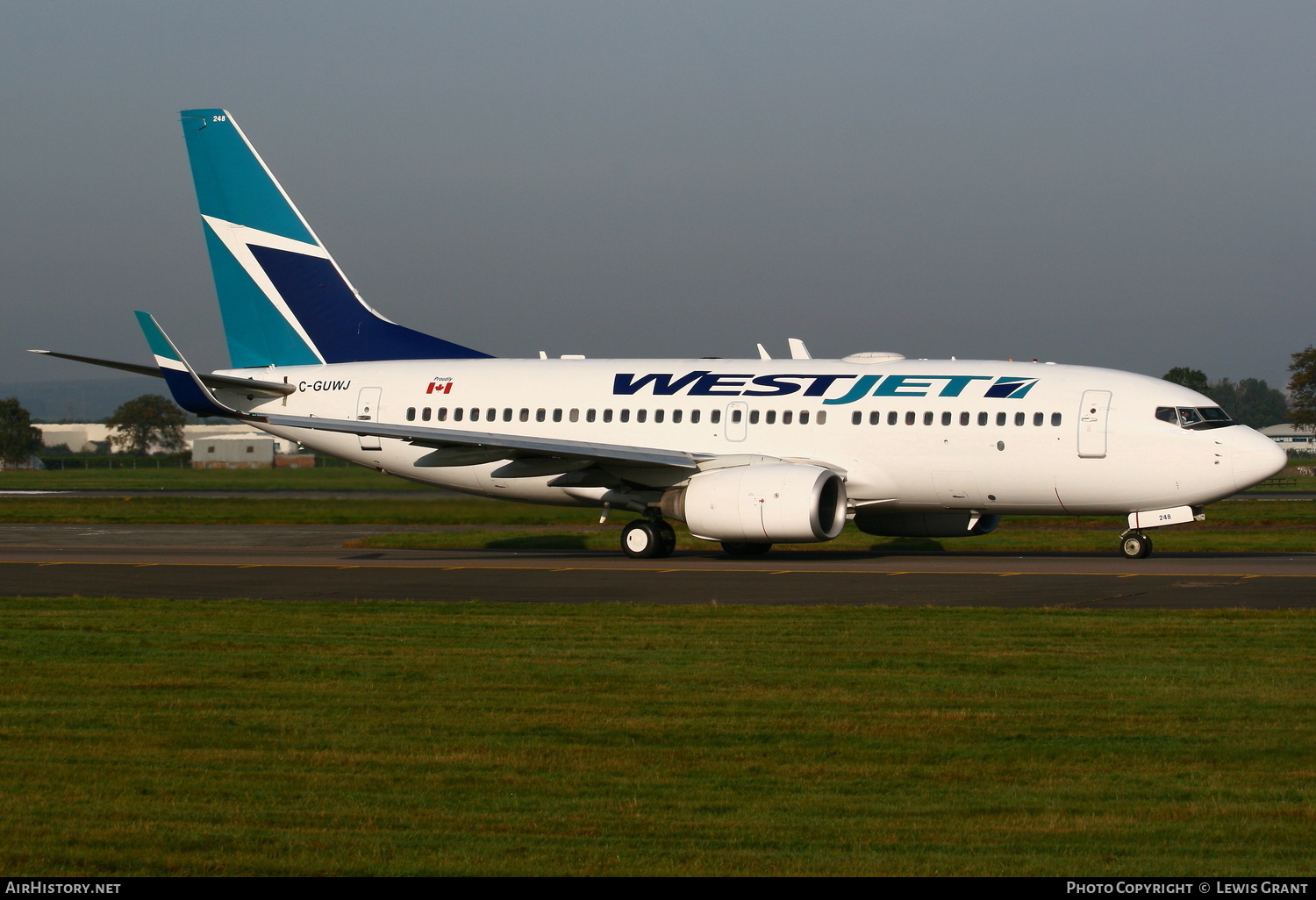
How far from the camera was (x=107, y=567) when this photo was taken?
26328mm

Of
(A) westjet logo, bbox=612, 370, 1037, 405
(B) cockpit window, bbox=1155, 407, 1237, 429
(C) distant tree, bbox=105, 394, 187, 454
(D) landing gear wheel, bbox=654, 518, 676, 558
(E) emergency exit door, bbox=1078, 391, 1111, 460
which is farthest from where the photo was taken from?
(C) distant tree, bbox=105, 394, 187, 454

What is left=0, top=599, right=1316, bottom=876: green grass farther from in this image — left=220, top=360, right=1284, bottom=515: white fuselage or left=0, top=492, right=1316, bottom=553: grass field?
left=0, top=492, right=1316, bottom=553: grass field

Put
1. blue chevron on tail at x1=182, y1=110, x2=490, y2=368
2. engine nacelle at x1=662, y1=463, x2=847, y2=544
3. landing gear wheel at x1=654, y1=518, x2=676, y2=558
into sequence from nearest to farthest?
engine nacelle at x1=662, y1=463, x2=847, y2=544 → landing gear wheel at x1=654, y1=518, x2=676, y2=558 → blue chevron on tail at x1=182, y1=110, x2=490, y2=368

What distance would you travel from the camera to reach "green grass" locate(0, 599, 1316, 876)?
7480mm

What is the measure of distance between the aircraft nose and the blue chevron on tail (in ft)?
55.9

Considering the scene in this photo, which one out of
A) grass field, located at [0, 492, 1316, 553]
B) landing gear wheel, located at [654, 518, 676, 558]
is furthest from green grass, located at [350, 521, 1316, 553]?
landing gear wheel, located at [654, 518, 676, 558]

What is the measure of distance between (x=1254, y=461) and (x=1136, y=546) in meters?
Answer: 2.66

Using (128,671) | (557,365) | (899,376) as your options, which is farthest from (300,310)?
(128,671)

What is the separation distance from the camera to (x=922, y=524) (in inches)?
1151

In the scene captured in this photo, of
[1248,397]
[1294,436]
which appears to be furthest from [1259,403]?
[1294,436]

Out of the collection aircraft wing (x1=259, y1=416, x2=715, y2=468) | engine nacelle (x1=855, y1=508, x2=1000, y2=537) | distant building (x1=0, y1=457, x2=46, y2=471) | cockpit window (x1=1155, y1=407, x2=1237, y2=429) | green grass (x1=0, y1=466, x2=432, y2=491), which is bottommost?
engine nacelle (x1=855, y1=508, x2=1000, y2=537)

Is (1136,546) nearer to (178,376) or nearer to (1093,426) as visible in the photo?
(1093,426)

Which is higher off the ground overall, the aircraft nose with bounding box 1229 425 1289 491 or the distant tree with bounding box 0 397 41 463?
the distant tree with bounding box 0 397 41 463

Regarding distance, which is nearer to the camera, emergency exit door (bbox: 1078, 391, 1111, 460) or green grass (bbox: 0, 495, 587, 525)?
emergency exit door (bbox: 1078, 391, 1111, 460)
